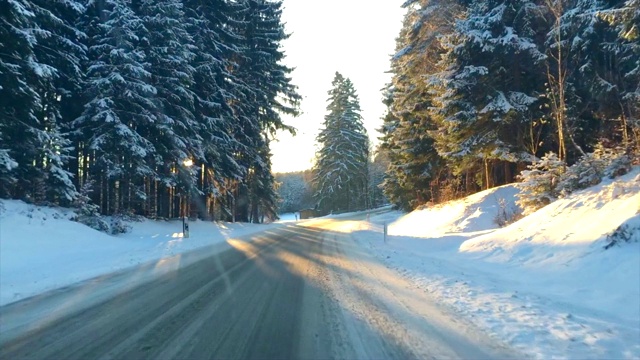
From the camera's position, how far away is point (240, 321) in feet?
19.0

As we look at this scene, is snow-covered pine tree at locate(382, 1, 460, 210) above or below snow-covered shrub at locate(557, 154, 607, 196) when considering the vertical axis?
above

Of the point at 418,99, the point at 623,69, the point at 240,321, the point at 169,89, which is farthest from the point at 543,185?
the point at 169,89

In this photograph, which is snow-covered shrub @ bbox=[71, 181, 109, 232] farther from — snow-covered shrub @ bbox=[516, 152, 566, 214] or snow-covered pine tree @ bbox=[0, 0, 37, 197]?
snow-covered shrub @ bbox=[516, 152, 566, 214]

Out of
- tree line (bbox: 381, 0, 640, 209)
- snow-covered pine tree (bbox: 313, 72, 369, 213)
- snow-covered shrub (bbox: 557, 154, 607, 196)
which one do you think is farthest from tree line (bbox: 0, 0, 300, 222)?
snow-covered pine tree (bbox: 313, 72, 369, 213)

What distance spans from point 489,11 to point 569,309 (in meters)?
16.8

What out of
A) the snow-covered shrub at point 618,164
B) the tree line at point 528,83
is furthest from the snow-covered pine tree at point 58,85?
the snow-covered shrub at point 618,164

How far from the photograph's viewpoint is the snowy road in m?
4.65

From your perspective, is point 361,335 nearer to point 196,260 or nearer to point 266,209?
point 196,260

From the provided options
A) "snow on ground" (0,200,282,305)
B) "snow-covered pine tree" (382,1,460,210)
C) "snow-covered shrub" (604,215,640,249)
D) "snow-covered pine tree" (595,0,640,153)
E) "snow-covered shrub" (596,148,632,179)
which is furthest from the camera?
"snow-covered pine tree" (382,1,460,210)

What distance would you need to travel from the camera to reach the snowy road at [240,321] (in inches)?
183

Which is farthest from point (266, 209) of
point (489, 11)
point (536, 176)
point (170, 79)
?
point (536, 176)

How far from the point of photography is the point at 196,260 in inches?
490

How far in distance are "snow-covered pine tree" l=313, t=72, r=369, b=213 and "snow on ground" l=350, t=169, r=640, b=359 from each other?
47.7m

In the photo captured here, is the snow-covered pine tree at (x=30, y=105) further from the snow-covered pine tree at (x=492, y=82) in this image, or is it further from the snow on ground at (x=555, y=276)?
the snow-covered pine tree at (x=492, y=82)
